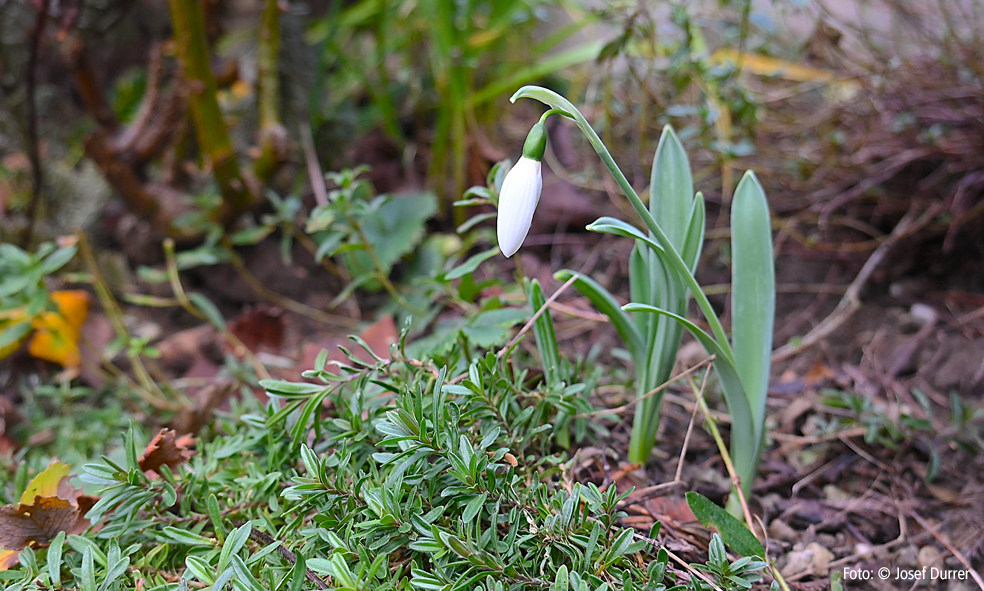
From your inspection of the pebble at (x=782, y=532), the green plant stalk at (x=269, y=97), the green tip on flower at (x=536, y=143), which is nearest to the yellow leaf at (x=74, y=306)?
the green plant stalk at (x=269, y=97)

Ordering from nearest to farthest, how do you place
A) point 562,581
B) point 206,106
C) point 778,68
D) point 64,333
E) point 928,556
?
point 562,581 → point 928,556 → point 64,333 → point 206,106 → point 778,68

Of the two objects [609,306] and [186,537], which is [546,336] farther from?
[186,537]

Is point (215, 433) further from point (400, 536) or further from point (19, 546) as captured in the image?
point (400, 536)

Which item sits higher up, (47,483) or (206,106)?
(206,106)

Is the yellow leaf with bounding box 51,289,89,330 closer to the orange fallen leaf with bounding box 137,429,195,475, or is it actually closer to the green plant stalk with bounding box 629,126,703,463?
the orange fallen leaf with bounding box 137,429,195,475

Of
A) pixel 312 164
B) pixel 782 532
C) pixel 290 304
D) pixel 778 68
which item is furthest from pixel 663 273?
pixel 778 68
